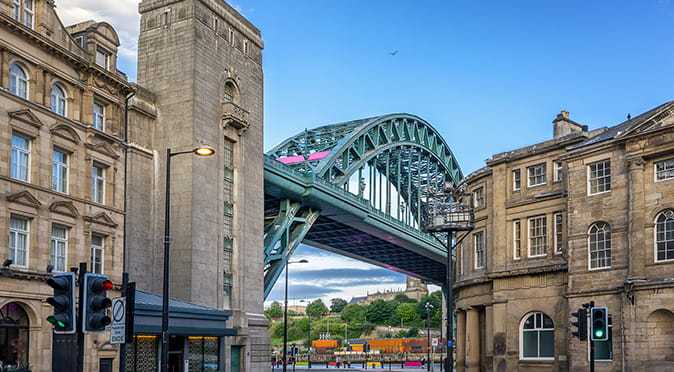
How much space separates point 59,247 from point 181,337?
10241 millimetres

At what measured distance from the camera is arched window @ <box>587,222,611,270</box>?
4334cm

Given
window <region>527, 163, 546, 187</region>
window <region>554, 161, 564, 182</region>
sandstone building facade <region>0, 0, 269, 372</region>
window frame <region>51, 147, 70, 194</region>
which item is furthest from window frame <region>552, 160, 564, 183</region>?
window frame <region>51, 147, 70, 194</region>

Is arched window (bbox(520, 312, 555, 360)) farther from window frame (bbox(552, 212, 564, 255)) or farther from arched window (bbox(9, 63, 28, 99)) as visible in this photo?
arched window (bbox(9, 63, 28, 99))

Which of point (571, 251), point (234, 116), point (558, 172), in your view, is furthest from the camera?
point (234, 116)

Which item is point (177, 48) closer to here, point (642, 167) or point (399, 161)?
point (642, 167)

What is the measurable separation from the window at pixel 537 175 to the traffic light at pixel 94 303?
119ft

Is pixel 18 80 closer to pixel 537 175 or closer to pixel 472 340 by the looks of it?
pixel 537 175

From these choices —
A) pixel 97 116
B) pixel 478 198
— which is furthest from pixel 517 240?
pixel 97 116

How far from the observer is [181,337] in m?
45.2

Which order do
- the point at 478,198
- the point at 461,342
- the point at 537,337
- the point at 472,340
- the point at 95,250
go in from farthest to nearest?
the point at 461,342 → the point at 478,198 → the point at 472,340 → the point at 537,337 → the point at 95,250

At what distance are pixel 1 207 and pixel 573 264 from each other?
26.0 metres

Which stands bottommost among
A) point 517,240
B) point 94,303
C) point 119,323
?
point 119,323

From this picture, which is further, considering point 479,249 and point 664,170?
point 479,249

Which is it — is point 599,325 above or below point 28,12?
below
